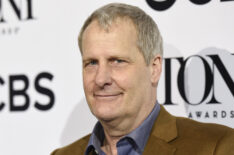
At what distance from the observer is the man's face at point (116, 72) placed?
59.3 inches

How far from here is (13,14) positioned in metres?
2.27

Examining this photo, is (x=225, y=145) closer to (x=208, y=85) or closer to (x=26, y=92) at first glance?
(x=208, y=85)

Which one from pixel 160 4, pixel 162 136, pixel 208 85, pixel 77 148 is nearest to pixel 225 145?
pixel 162 136

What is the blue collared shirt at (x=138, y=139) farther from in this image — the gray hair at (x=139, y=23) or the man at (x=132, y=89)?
the gray hair at (x=139, y=23)

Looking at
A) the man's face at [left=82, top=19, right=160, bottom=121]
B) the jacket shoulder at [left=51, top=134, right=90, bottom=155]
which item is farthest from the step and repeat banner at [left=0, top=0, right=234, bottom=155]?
the man's face at [left=82, top=19, right=160, bottom=121]

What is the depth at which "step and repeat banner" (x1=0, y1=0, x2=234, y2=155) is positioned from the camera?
1.87 metres

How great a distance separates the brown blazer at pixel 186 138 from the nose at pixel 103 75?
230mm

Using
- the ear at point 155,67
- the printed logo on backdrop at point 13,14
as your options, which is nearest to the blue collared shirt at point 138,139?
the ear at point 155,67

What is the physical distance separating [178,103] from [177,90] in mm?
53

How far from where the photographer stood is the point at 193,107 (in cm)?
189

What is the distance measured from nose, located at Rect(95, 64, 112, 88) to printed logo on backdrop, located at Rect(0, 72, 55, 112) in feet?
2.35

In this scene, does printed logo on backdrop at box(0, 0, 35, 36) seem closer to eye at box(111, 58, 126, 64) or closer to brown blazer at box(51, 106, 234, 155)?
eye at box(111, 58, 126, 64)

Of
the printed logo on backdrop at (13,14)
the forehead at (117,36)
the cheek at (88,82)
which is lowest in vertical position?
the cheek at (88,82)

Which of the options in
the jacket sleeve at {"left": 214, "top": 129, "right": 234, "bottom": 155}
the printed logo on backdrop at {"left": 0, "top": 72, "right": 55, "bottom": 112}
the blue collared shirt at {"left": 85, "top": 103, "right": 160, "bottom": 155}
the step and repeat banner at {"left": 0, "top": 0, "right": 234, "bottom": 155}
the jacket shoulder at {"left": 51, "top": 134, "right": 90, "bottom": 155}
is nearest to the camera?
the jacket sleeve at {"left": 214, "top": 129, "right": 234, "bottom": 155}
